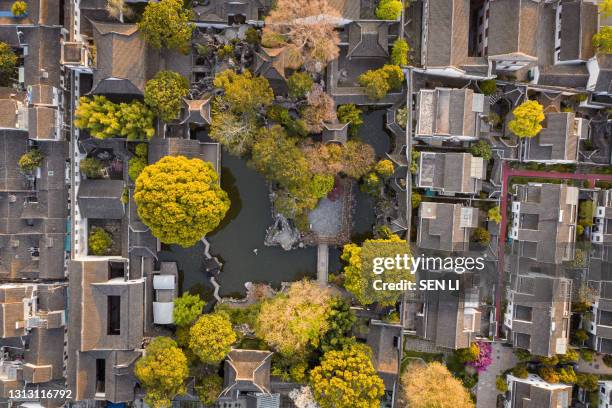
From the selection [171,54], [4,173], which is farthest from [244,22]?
[4,173]

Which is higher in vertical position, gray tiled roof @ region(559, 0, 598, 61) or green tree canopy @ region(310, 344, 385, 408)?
gray tiled roof @ region(559, 0, 598, 61)

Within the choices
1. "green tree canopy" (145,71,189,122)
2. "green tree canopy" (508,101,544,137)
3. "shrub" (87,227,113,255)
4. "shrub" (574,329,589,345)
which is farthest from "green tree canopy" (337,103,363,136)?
"shrub" (574,329,589,345)

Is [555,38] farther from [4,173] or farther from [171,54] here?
[4,173]

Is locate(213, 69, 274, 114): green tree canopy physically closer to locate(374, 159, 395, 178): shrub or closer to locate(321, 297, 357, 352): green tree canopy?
locate(374, 159, 395, 178): shrub

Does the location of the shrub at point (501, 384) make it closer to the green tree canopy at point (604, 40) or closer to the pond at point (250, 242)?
the pond at point (250, 242)

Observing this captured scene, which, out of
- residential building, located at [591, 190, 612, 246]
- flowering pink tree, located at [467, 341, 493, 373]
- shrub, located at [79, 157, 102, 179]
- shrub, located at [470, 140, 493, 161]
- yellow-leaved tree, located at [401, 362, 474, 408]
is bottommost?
yellow-leaved tree, located at [401, 362, 474, 408]
